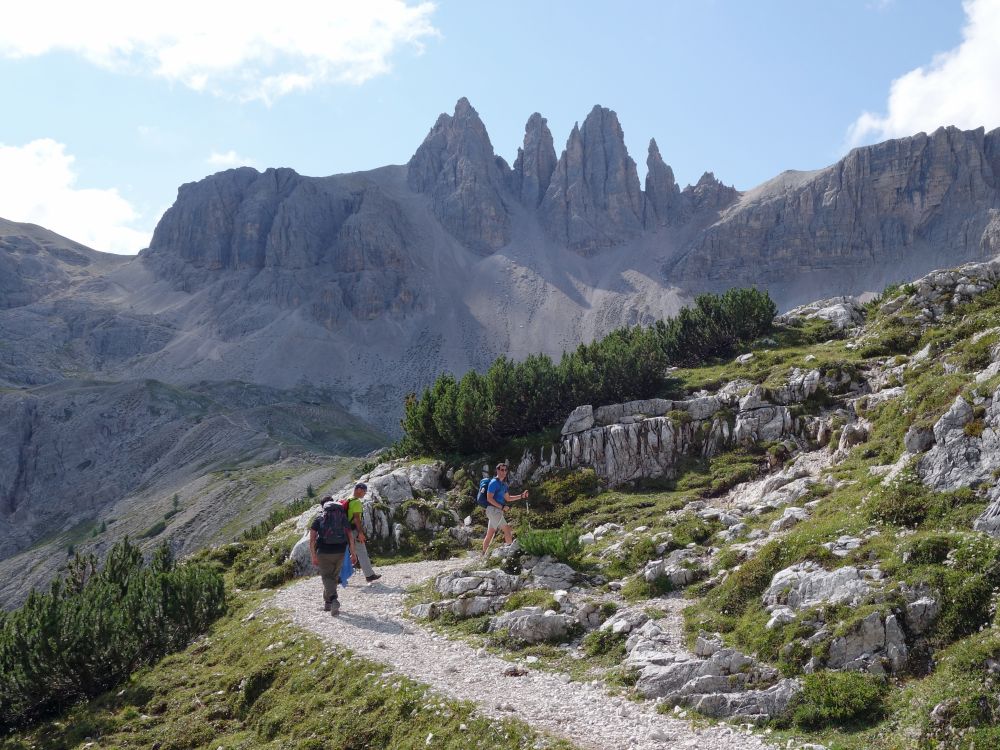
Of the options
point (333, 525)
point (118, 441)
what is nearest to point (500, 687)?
point (333, 525)

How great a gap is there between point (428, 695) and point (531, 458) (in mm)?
21118

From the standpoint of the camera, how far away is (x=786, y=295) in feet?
632

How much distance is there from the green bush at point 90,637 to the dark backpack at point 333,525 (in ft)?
17.1

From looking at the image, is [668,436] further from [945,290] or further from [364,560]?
[945,290]

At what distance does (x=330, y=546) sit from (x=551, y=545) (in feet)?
21.5

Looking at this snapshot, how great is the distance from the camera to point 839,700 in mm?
10562

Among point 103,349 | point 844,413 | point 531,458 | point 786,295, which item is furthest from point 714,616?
point 103,349

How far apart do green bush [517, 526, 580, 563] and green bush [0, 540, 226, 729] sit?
10.6m

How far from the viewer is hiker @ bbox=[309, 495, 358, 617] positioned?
1973 cm

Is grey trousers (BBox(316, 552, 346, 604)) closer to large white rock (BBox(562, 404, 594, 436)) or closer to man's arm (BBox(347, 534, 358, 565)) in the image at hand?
man's arm (BBox(347, 534, 358, 565))

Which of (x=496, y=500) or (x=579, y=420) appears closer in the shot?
(x=496, y=500)

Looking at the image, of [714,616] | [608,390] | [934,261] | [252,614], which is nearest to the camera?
[714,616]

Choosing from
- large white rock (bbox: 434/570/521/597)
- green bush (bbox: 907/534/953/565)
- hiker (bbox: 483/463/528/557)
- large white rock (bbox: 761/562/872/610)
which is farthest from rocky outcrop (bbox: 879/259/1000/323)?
large white rock (bbox: 434/570/521/597)

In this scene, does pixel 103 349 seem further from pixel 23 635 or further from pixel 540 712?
pixel 540 712
